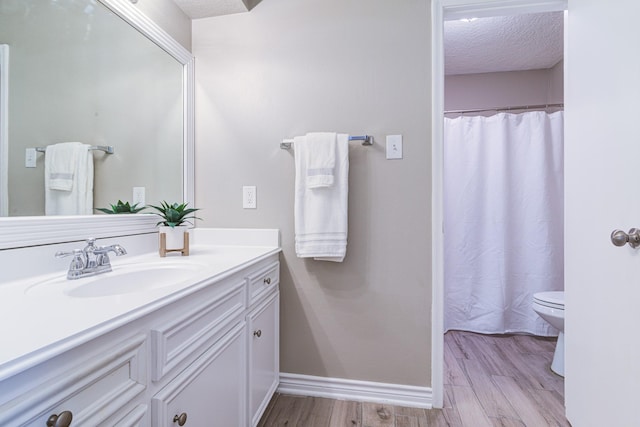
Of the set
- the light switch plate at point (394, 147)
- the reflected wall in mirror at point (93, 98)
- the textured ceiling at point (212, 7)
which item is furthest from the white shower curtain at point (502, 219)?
the reflected wall in mirror at point (93, 98)

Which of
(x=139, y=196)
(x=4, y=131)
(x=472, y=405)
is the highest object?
(x=4, y=131)

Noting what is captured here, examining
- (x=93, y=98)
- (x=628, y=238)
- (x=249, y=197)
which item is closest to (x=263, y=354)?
(x=249, y=197)

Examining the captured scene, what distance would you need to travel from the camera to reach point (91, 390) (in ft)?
1.91

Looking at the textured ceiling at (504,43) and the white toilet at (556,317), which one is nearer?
the white toilet at (556,317)

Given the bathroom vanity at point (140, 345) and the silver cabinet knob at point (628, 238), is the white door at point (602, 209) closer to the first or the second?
the silver cabinet knob at point (628, 238)

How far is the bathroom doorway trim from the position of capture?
1.50m

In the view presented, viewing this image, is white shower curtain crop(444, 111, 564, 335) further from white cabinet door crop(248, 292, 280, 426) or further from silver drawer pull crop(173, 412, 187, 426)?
silver drawer pull crop(173, 412, 187, 426)

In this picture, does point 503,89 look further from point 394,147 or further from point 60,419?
point 60,419

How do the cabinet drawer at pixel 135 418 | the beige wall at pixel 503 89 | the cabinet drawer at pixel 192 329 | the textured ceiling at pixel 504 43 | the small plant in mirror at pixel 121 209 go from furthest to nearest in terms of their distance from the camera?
the beige wall at pixel 503 89, the textured ceiling at pixel 504 43, the small plant in mirror at pixel 121 209, the cabinet drawer at pixel 192 329, the cabinet drawer at pixel 135 418

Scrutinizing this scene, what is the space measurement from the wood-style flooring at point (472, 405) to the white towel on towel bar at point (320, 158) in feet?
3.47

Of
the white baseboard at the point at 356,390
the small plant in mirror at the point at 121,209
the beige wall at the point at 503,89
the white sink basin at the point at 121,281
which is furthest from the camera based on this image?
the beige wall at the point at 503,89

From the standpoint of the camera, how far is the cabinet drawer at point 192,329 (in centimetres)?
75

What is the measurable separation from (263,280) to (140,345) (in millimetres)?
749

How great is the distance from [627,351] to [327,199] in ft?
3.90
